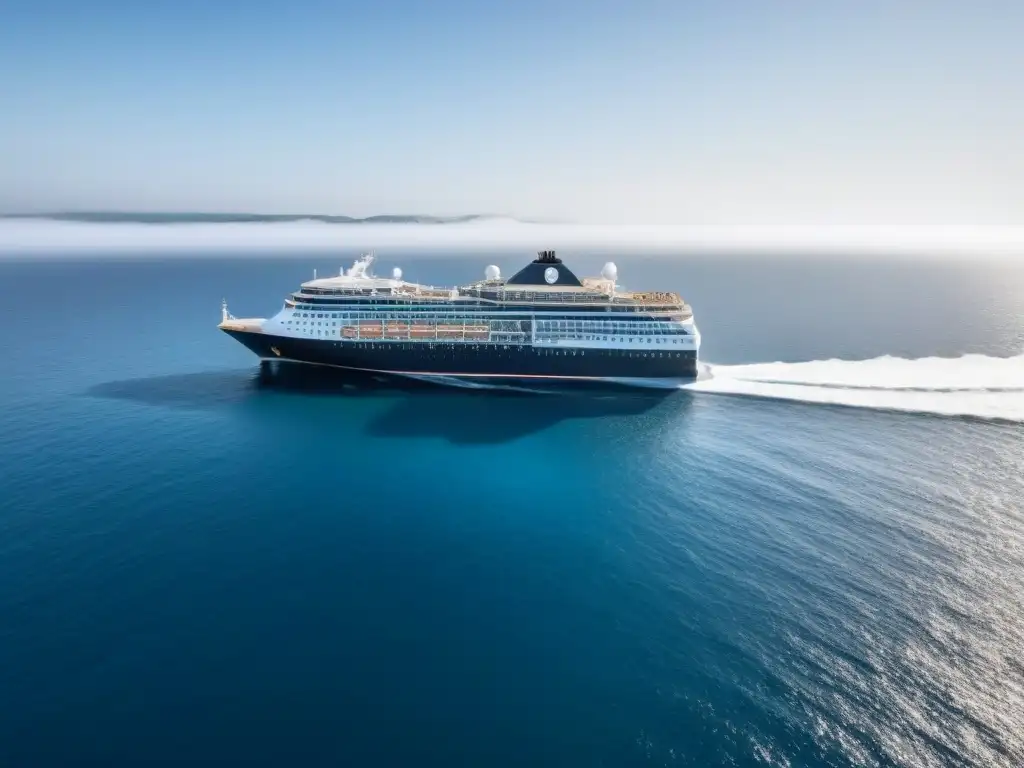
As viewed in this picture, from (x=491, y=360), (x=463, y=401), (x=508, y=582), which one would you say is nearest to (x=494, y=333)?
(x=491, y=360)

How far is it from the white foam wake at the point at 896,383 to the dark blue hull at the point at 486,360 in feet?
22.0

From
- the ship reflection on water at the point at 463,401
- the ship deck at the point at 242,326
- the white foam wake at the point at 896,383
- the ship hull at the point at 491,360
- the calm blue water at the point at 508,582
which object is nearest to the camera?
the calm blue water at the point at 508,582

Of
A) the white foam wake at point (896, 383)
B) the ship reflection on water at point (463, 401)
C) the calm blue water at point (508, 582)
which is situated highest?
the white foam wake at point (896, 383)

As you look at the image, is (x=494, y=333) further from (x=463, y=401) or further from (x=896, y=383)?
(x=896, y=383)

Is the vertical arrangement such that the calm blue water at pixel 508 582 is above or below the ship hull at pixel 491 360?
below

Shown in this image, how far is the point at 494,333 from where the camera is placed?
71.7 m

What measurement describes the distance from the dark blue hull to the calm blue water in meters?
8.29

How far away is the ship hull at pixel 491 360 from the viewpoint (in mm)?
69750

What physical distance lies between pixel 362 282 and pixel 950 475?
68936mm

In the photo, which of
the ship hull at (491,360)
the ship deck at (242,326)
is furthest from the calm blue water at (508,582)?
the ship deck at (242,326)

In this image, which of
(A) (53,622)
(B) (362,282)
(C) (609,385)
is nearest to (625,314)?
(C) (609,385)

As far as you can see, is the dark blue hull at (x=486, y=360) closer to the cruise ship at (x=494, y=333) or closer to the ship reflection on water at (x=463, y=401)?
the cruise ship at (x=494, y=333)

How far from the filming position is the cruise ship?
69438mm

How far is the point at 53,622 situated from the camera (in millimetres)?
27203
